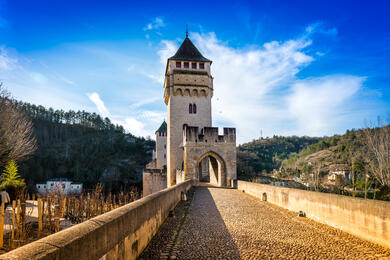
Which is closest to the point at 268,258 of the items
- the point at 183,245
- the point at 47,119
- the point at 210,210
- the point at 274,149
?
the point at 183,245

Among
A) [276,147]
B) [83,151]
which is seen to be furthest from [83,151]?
[276,147]

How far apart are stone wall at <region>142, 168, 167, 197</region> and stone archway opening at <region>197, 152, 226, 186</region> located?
4.65 m

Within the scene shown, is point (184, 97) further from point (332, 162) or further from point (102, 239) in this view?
point (102, 239)

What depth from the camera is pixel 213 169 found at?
968 inches

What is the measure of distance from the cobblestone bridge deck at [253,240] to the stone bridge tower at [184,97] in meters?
19.4

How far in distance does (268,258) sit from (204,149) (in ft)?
53.2

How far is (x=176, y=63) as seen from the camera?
2734cm

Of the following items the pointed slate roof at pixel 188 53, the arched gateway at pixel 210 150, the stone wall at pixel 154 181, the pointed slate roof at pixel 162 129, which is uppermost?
the pointed slate roof at pixel 188 53

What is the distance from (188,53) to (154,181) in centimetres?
1534

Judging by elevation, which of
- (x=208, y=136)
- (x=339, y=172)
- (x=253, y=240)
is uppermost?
(x=208, y=136)

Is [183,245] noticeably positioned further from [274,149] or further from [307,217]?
[274,149]

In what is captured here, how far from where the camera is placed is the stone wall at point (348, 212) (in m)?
4.42

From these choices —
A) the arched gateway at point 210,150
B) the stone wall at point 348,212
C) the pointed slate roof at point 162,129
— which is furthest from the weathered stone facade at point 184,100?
the pointed slate roof at point 162,129

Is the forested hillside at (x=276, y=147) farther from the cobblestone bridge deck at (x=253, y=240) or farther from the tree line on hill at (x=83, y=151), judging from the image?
the cobblestone bridge deck at (x=253, y=240)
